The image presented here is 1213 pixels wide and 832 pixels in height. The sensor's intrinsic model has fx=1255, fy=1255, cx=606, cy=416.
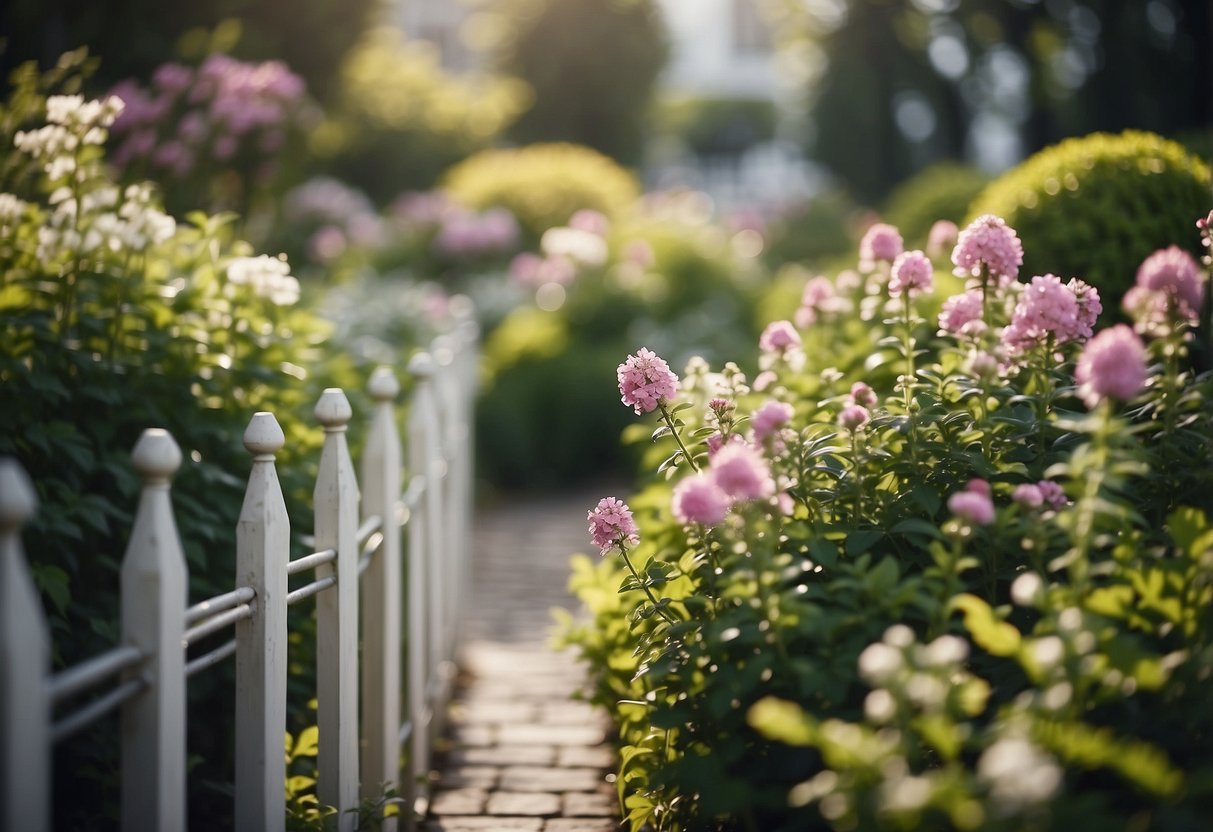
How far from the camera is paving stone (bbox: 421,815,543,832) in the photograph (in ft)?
12.6

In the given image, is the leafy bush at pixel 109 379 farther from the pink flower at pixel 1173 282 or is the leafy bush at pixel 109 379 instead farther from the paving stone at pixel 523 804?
the pink flower at pixel 1173 282

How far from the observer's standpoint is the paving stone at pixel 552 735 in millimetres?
4723

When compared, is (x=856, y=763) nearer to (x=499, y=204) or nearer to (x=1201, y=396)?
(x=1201, y=396)

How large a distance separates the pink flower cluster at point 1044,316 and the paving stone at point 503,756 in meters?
2.45

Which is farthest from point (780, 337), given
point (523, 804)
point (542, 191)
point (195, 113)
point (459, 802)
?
point (542, 191)

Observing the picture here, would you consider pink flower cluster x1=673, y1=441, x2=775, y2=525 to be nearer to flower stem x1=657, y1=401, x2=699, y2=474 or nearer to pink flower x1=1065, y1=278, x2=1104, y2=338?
flower stem x1=657, y1=401, x2=699, y2=474

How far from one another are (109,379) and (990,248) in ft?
8.40

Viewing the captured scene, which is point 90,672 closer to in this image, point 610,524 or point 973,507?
point 610,524

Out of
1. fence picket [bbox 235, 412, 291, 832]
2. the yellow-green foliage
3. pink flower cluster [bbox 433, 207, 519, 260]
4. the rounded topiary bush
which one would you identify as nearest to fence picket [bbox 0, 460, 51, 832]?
fence picket [bbox 235, 412, 291, 832]

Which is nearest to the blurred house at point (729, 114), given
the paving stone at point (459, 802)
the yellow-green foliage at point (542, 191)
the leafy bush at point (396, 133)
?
the leafy bush at point (396, 133)

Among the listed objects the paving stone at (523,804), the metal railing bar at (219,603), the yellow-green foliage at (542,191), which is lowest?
the paving stone at (523,804)

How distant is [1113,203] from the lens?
458cm

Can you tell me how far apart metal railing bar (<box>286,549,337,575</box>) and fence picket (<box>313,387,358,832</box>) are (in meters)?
0.02

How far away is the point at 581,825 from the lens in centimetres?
382
